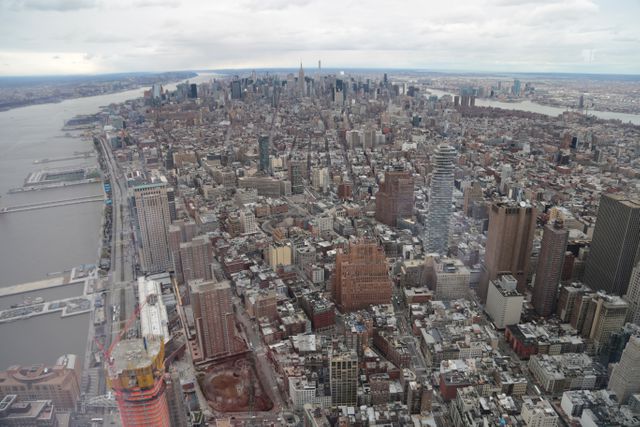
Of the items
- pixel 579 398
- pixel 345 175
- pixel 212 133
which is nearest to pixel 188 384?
pixel 579 398

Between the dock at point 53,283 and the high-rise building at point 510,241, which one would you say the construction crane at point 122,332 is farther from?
the high-rise building at point 510,241

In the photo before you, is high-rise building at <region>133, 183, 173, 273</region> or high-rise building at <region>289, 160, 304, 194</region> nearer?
high-rise building at <region>133, 183, 173, 273</region>

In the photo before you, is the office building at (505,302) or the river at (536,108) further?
the river at (536,108)

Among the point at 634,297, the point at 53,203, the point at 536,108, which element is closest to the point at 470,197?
the point at 634,297

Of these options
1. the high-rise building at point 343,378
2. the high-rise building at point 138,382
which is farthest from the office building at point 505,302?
the high-rise building at point 138,382

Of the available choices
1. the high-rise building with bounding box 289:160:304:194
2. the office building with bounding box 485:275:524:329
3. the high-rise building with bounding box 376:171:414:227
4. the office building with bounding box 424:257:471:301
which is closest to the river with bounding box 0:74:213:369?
the office building with bounding box 424:257:471:301

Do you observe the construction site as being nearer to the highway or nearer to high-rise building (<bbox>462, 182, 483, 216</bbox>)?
the highway
